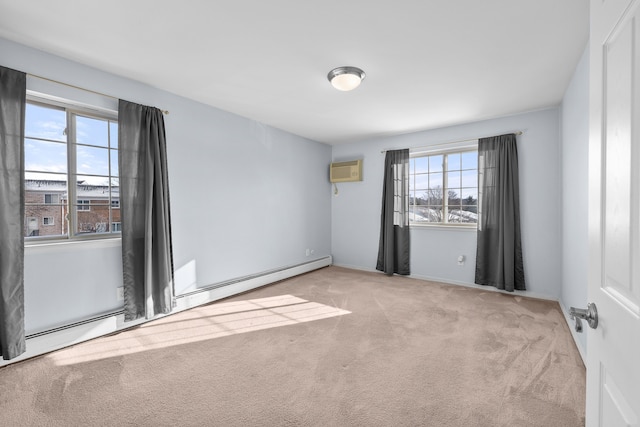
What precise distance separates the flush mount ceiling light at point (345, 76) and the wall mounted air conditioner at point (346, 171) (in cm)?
269

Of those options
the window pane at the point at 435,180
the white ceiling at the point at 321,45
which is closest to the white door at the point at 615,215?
the white ceiling at the point at 321,45

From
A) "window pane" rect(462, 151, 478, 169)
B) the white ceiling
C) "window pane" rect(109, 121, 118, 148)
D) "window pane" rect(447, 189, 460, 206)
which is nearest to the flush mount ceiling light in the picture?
the white ceiling

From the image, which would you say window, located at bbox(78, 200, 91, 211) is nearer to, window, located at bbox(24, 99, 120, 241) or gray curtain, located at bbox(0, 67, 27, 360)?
window, located at bbox(24, 99, 120, 241)

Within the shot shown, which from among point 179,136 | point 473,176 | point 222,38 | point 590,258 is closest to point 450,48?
point 222,38

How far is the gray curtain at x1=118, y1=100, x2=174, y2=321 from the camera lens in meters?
2.84

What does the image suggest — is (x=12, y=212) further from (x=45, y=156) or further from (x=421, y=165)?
(x=421, y=165)

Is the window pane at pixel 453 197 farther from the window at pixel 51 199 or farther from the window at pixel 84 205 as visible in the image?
the window at pixel 51 199

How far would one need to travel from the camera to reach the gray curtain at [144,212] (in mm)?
2836

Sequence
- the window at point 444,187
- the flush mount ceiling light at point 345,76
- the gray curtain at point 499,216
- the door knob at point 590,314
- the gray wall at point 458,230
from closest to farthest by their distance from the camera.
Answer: the door knob at point 590,314 < the flush mount ceiling light at point 345,76 < the gray wall at point 458,230 < the gray curtain at point 499,216 < the window at point 444,187

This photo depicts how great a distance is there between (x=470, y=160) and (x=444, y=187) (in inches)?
21.8

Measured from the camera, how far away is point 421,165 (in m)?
4.93

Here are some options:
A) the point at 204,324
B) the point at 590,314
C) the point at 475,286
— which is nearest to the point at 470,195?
the point at 475,286

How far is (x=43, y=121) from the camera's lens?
8.17ft

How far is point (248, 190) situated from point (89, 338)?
2427 millimetres
